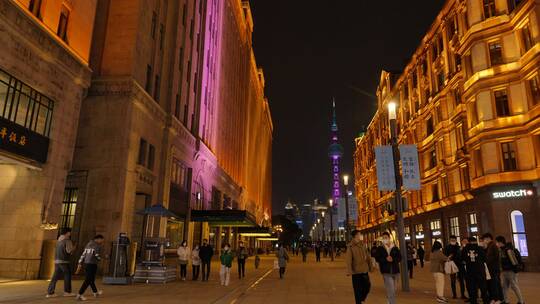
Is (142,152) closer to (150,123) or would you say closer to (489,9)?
(150,123)

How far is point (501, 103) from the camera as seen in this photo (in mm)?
31188

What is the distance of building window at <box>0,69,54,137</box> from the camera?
16.5 meters

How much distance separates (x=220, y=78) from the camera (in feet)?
165

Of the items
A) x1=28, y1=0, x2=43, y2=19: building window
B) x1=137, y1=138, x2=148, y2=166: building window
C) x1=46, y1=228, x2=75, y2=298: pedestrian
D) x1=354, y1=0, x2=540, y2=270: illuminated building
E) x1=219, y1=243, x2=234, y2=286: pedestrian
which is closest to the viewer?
x1=46, y1=228, x2=75, y2=298: pedestrian

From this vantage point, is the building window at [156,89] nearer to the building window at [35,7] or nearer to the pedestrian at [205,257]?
the building window at [35,7]

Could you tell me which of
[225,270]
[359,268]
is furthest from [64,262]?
[359,268]

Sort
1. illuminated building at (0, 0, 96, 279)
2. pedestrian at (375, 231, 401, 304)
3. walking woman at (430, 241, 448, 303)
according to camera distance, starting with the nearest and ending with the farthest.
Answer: pedestrian at (375, 231, 401, 304) → walking woman at (430, 241, 448, 303) → illuminated building at (0, 0, 96, 279)

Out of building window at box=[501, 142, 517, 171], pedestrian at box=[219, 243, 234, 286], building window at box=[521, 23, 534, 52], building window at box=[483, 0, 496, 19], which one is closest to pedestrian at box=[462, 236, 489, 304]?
pedestrian at box=[219, 243, 234, 286]

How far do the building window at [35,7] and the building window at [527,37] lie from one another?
3120 centimetres

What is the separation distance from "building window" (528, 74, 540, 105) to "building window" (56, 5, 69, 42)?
30.3 metres

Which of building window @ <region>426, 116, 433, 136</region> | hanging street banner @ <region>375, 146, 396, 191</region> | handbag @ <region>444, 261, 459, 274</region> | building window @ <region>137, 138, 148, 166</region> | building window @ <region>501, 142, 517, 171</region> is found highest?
building window @ <region>426, 116, 433, 136</region>

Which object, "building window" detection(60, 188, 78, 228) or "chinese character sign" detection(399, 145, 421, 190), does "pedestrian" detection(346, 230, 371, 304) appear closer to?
"chinese character sign" detection(399, 145, 421, 190)

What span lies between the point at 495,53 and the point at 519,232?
46.1 feet

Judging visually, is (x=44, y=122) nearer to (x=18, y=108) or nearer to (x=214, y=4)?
(x=18, y=108)
